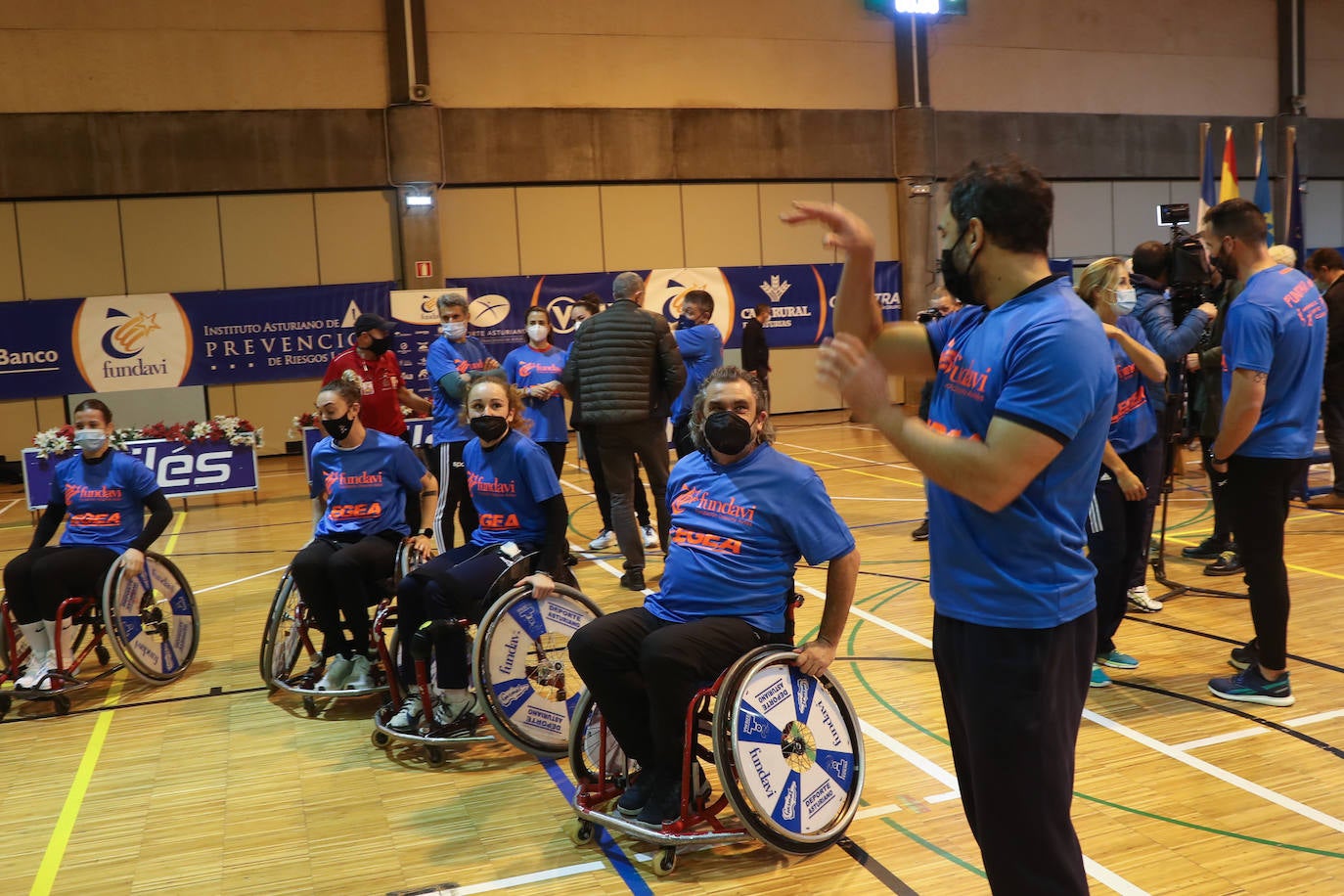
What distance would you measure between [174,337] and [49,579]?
31.0 ft

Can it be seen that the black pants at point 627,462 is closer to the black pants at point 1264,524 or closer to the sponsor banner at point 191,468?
the black pants at point 1264,524

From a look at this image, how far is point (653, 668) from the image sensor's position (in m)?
3.03

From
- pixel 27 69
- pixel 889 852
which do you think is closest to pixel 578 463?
pixel 27 69

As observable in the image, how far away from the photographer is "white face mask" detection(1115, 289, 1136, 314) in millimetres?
4516

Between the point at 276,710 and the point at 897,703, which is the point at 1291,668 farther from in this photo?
the point at 276,710

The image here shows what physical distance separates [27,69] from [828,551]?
43.0 feet

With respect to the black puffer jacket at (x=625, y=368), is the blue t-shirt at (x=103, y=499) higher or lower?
lower

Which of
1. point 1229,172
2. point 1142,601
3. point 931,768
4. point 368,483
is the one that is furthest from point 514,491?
point 1229,172

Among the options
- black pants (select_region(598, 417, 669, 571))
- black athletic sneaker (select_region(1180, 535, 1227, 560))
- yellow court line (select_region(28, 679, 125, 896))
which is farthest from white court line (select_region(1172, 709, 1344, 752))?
yellow court line (select_region(28, 679, 125, 896))

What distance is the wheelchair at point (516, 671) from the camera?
12.2 feet

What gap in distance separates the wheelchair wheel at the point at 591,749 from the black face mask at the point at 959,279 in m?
1.79

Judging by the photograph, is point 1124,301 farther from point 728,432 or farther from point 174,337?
point 174,337

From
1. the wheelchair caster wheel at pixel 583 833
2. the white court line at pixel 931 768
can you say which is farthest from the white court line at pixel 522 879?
the white court line at pixel 931 768

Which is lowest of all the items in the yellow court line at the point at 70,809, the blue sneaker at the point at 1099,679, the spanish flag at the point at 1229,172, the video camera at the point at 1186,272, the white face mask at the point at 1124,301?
the yellow court line at the point at 70,809
